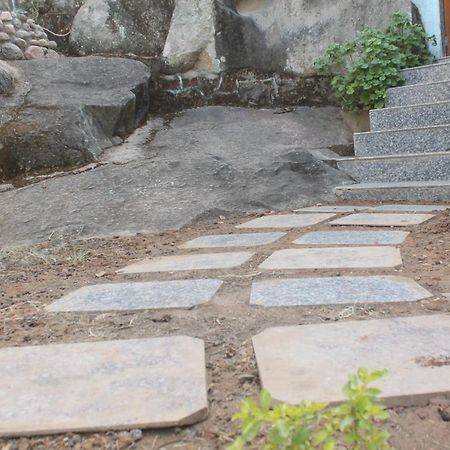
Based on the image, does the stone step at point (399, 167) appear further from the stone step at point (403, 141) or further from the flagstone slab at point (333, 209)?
the flagstone slab at point (333, 209)

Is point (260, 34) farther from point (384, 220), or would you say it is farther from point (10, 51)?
point (384, 220)

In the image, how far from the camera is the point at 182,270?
162 cm

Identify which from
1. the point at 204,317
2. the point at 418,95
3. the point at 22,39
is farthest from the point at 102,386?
the point at 22,39

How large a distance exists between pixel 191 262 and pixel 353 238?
654 millimetres

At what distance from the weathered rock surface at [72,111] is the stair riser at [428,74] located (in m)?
1.97

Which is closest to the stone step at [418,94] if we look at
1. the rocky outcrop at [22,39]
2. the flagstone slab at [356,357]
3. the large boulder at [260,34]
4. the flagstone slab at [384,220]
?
the large boulder at [260,34]

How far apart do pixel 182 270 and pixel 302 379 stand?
0.86m

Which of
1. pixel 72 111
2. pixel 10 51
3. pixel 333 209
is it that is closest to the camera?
pixel 333 209

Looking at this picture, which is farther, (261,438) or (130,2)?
(130,2)

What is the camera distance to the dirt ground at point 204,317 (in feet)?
2.29

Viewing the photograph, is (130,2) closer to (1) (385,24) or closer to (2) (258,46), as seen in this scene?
(2) (258,46)

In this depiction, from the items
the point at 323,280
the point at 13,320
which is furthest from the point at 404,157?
the point at 13,320

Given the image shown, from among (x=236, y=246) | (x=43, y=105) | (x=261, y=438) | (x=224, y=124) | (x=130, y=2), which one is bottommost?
(x=236, y=246)

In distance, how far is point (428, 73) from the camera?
367 centimetres
